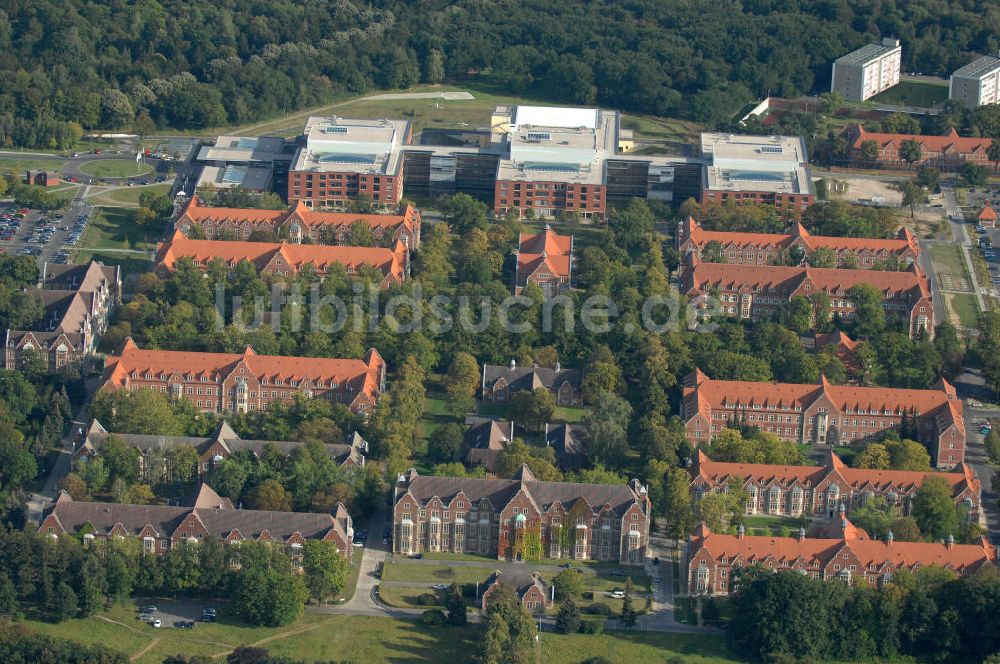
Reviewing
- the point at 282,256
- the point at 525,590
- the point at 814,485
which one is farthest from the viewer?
the point at 282,256

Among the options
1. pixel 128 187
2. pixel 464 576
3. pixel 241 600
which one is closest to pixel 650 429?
pixel 464 576

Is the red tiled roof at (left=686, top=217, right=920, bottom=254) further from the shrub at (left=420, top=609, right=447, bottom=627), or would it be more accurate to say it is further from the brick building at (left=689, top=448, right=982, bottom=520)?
the shrub at (left=420, top=609, right=447, bottom=627)

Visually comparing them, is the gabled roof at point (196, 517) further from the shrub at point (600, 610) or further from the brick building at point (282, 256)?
the brick building at point (282, 256)

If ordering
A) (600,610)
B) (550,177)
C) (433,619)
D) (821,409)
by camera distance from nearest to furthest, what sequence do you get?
(433,619) < (600,610) < (821,409) < (550,177)

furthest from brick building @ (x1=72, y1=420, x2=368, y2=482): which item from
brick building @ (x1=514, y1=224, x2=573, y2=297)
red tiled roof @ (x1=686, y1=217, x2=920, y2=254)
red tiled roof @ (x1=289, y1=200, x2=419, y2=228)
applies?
red tiled roof @ (x1=686, y1=217, x2=920, y2=254)

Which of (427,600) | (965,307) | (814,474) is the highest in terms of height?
(965,307)

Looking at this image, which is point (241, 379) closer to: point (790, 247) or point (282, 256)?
point (282, 256)

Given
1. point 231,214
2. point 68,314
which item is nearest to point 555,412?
point 68,314
